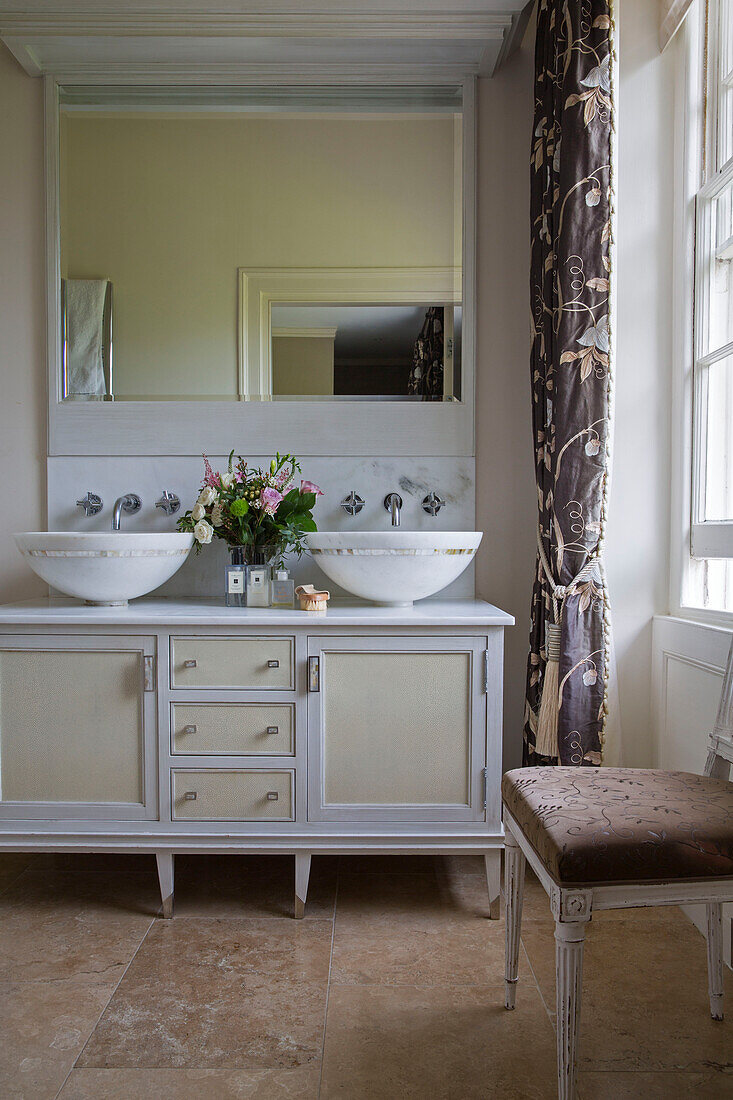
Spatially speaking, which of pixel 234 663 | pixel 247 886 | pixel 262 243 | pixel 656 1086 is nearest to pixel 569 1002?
pixel 656 1086

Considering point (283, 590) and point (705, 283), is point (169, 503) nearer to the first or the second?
point (283, 590)

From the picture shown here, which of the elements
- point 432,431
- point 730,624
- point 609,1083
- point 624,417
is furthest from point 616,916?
point 432,431

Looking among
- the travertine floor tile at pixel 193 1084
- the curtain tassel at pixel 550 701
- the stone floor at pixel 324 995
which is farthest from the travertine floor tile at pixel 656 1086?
the curtain tassel at pixel 550 701

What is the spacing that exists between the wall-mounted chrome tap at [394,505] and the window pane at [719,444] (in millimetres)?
804

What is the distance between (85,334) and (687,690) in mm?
1877

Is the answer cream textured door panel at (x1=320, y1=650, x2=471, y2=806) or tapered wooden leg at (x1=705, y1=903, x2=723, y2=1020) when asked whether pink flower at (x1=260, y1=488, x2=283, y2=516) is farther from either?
tapered wooden leg at (x1=705, y1=903, x2=723, y2=1020)

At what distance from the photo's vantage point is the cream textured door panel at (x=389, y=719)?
1.90 m

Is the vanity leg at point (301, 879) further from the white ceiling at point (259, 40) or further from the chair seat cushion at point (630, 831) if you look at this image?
the white ceiling at point (259, 40)

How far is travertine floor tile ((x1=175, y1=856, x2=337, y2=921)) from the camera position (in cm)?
200

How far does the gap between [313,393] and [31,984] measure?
159cm

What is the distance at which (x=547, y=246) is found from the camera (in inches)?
81.6

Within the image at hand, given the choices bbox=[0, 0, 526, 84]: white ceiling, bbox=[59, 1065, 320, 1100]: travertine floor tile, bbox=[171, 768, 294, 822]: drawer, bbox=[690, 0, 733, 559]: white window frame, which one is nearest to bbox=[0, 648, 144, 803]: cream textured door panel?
bbox=[171, 768, 294, 822]: drawer

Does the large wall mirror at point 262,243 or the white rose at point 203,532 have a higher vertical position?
the large wall mirror at point 262,243

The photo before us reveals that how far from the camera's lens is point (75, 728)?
1.93m
